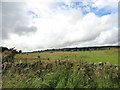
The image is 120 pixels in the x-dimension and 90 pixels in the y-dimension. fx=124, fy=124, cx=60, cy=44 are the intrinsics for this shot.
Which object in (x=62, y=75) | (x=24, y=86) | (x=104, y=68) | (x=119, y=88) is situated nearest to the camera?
(x=24, y=86)

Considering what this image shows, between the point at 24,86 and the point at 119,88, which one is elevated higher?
the point at 24,86

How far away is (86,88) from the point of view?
549cm

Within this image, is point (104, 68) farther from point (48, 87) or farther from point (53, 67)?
point (48, 87)

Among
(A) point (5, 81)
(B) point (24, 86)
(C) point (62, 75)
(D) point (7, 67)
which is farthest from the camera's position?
(D) point (7, 67)

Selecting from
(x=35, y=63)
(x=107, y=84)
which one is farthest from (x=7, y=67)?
(x=107, y=84)

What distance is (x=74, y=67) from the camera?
7.18 meters

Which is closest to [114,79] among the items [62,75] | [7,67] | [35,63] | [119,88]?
[119,88]

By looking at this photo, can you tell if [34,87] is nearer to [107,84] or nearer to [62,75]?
[62,75]

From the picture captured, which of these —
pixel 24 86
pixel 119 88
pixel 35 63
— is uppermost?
pixel 35 63

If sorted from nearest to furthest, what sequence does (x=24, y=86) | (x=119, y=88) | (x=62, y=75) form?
(x=24, y=86), (x=119, y=88), (x=62, y=75)

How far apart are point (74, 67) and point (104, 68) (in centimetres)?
165

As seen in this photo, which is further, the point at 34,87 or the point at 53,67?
the point at 53,67

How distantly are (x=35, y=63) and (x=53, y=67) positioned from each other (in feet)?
4.40

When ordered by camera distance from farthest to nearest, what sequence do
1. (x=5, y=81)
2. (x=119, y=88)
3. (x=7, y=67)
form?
(x=7, y=67)
(x=119, y=88)
(x=5, y=81)
